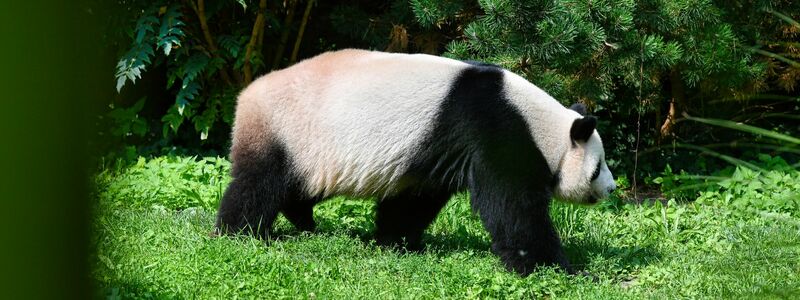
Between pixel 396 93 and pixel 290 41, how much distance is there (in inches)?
183

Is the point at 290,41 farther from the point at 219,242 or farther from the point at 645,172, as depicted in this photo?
the point at 219,242

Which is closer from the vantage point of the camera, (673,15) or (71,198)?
(71,198)

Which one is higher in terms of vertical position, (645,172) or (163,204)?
(163,204)

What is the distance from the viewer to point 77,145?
2.48 ft

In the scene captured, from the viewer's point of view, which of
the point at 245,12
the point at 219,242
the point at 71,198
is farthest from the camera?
the point at 245,12

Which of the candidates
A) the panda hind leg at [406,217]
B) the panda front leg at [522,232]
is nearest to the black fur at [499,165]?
the panda front leg at [522,232]

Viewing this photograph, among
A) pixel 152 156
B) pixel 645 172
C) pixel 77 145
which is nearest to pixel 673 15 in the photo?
pixel 645 172

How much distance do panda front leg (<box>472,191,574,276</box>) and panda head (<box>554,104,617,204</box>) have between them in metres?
0.35

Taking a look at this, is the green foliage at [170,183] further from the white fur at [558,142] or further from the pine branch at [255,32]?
the white fur at [558,142]

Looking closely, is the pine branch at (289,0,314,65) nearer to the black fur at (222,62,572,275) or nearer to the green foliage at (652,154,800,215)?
the black fur at (222,62,572,275)

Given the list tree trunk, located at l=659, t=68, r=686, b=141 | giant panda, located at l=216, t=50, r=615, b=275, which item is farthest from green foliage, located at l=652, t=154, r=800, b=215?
giant panda, located at l=216, t=50, r=615, b=275

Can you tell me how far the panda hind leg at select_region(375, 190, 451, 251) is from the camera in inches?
233

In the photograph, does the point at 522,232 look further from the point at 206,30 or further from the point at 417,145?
the point at 206,30

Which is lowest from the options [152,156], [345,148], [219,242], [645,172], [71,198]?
[645,172]
